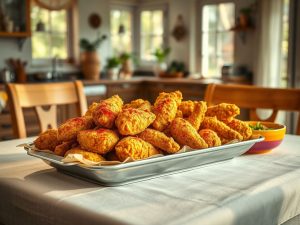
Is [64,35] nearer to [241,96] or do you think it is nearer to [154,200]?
[241,96]

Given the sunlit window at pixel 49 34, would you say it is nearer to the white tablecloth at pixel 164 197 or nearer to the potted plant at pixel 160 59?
the potted plant at pixel 160 59

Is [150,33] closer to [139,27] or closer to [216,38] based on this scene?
[139,27]

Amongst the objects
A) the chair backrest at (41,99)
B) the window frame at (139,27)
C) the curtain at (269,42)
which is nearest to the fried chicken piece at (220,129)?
the chair backrest at (41,99)

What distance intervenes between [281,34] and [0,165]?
3.98 metres

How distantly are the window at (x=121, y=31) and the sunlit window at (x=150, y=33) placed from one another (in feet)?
0.57

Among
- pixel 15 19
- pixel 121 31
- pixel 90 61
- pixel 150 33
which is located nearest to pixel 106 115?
pixel 15 19

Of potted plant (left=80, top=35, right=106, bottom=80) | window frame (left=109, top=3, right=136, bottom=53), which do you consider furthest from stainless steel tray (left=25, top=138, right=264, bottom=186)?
window frame (left=109, top=3, right=136, bottom=53)

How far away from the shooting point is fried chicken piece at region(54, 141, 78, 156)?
107cm

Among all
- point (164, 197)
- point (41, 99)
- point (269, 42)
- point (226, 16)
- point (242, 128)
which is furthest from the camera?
point (226, 16)

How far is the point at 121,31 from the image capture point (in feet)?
19.2

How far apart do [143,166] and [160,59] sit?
186 inches

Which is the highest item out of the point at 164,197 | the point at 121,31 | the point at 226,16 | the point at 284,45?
the point at 226,16

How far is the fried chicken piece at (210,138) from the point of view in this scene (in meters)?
1.11

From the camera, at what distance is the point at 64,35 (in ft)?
18.0
